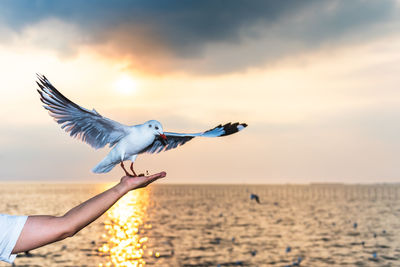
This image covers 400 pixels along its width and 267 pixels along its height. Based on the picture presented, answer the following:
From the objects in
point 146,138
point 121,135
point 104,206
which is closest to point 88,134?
point 121,135

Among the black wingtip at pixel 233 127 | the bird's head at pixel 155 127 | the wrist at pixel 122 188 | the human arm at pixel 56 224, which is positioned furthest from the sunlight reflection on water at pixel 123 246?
the human arm at pixel 56 224

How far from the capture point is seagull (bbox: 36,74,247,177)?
335 centimetres

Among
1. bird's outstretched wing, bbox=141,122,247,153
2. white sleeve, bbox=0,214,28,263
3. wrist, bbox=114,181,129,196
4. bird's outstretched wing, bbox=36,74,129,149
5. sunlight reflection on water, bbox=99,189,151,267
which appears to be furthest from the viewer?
sunlight reflection on water, bbox=99,189,151,267

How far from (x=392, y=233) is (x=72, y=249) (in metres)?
36.9

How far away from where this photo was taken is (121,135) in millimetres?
3836

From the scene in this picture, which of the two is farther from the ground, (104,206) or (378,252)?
(104,206)

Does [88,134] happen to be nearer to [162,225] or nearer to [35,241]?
[35,241]

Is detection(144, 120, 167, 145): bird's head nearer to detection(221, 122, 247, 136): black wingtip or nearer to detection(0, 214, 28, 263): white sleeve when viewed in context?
detection(221, 122, 247, 136): black wingtip

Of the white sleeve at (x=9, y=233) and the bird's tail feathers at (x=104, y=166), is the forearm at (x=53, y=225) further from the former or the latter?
the bird's tail feathers at (x=104, y=166)


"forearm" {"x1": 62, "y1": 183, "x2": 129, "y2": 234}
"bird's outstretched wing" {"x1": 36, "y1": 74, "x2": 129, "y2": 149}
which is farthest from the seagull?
"forearm" {"x1": 62, "y1": 183, "x2": 129, "y2": 234}

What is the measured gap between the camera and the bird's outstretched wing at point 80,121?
3195 millimetres

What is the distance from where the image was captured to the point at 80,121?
12.9 feet

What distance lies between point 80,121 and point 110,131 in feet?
0.94

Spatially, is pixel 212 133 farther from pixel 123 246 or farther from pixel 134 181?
pixel 123 246
